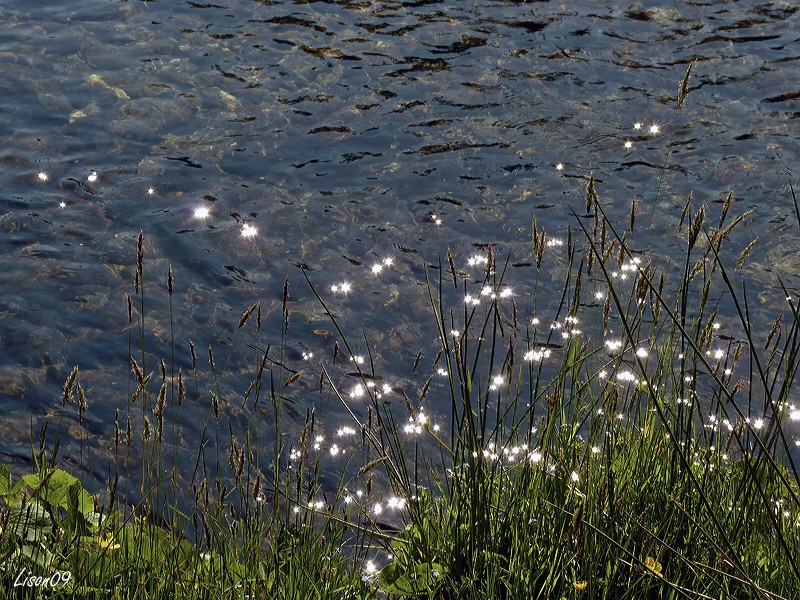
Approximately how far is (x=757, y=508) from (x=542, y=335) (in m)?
2.91

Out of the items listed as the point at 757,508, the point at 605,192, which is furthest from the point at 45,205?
the point at 757,508

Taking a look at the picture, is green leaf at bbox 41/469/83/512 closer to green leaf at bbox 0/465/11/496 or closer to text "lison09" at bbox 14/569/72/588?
green leaf at bbox 0/465/11/496

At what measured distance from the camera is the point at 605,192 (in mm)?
7059

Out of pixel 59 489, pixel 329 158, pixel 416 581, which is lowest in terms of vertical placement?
Result: pixel 329 158

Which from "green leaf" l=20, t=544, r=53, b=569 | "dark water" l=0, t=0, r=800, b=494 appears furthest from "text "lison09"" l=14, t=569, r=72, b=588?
"dark water" l=0, t=0, r=800, b=494

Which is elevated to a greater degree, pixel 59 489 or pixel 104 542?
pixel 59 489

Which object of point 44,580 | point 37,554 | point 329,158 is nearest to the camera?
point 44,580

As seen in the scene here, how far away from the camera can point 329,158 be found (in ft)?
24.3

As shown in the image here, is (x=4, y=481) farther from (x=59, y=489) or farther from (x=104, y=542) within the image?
(x=104, y=542)

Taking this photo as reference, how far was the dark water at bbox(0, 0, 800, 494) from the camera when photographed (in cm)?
574

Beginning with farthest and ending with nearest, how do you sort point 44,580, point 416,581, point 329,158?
point 329,158 < point 416,581 < point 44,580

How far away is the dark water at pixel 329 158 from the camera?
5.74 meters

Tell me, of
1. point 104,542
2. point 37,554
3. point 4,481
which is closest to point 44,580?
point 37,554

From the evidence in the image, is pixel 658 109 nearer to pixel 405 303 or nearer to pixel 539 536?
pixel 405 303
